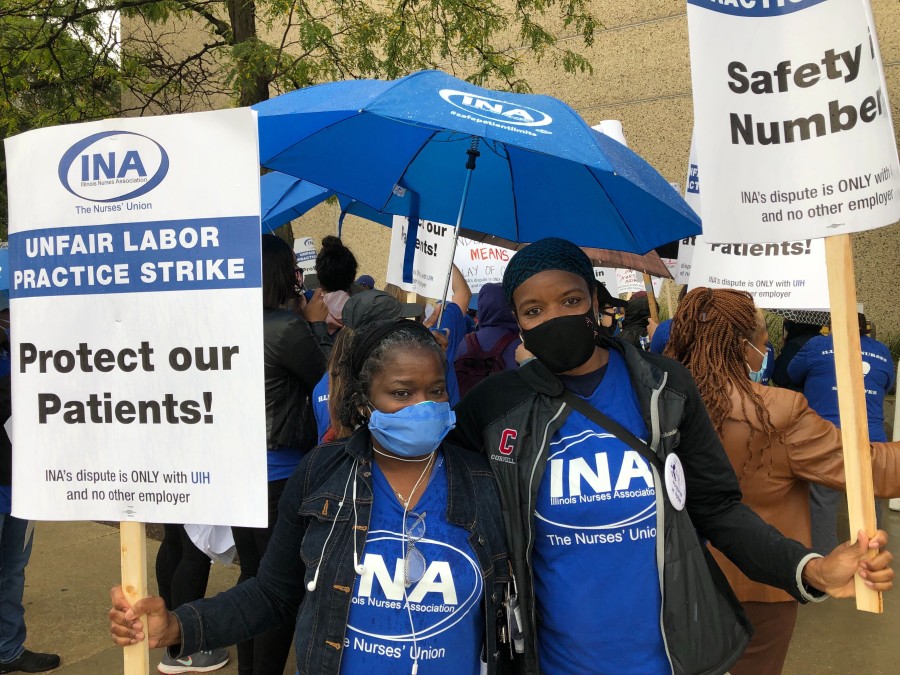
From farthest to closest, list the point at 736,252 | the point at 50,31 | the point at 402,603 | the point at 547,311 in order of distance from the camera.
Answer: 1. the point at 50,31
2. the point at 736,252
3. the point at 547,311
4. the point at 402,603

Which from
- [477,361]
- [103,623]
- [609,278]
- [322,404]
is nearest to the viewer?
[322,404]

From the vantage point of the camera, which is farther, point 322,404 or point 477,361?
point 477,361

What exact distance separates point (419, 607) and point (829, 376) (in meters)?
4.25

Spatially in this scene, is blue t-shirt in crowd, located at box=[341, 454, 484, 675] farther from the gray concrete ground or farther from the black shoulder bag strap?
the gray concrete ground

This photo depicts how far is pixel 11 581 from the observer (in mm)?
4590

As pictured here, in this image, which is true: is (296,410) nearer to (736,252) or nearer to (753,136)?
(753,136)

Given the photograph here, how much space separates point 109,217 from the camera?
2.11 metres

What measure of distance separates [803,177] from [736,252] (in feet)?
9.65

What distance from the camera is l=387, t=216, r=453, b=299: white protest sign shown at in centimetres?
432

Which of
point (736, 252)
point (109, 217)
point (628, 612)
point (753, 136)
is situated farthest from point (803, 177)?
point (736, 252)

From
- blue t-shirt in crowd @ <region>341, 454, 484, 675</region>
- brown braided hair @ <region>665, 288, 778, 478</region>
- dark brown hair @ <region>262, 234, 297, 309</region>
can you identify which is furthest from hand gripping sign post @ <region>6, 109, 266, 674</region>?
brown braided hair @ <region>665, 288, 778, 478</region>

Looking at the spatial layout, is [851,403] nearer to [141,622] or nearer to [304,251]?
[141,622]

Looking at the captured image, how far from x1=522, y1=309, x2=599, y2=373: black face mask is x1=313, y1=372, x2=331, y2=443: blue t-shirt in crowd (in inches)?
53.4

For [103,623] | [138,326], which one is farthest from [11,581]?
[138,326]
